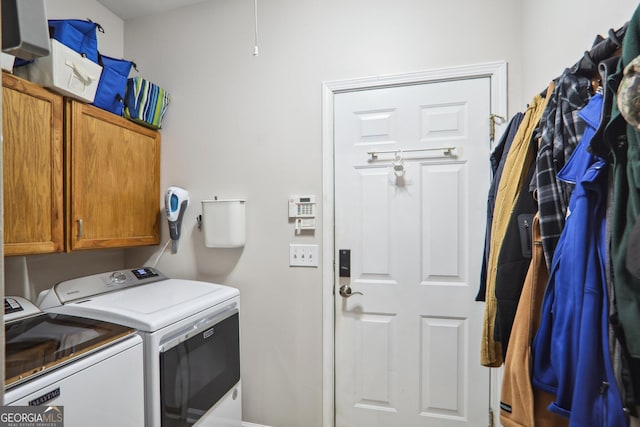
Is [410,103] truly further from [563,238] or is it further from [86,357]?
[86,357]

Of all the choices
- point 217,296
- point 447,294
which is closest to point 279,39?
point 217,296

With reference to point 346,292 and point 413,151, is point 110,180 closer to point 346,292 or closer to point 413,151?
point 346,292

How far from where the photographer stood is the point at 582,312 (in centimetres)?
74

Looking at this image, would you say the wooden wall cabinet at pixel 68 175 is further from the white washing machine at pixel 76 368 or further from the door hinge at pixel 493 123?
the door hinge at pixel 493 123

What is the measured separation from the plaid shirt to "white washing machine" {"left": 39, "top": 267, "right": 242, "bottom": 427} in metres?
1.42

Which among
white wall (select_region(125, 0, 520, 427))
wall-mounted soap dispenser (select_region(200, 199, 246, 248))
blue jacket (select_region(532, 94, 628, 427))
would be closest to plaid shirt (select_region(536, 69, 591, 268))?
blue jacket (select_region(532, 94, 628, 427))

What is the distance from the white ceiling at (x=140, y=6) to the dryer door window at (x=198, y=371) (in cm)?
205

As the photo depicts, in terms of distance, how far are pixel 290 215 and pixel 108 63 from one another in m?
1.33

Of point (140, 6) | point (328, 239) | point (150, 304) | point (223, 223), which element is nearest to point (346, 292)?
point (328, 239)

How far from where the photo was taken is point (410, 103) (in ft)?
5.88

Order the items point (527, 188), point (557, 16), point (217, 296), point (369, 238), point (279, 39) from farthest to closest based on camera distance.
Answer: point (279, 39) < point (369, 238) < point (217, 296) < point (557, 16) < point (527, 188)

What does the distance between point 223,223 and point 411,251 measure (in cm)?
112

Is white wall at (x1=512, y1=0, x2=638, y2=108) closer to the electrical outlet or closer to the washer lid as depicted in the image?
the electrical outlet

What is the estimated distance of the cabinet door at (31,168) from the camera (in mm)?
1307
